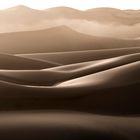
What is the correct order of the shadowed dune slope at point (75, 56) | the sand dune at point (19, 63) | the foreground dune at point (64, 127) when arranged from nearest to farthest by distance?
1. the foreground dune at point (64, 127)
2. the sand dune at point (19, 63)
3. the shadowed dune slope at point (75, 56)

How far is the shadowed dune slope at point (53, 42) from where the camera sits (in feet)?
9.94

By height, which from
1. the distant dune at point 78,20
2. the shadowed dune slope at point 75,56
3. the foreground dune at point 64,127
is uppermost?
the distant dune at point 78,20

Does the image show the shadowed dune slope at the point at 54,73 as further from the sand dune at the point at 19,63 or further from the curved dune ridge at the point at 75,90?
the sand dune at the point at 19,63

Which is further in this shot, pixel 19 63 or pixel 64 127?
pixel 19 63

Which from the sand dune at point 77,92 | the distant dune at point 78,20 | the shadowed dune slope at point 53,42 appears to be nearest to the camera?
the sand dune at point 77,92

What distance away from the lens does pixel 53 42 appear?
3.27m

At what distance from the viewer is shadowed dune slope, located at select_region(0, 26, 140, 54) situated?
3028mm

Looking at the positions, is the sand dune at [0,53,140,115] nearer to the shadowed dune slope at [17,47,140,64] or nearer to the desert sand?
the desert sand

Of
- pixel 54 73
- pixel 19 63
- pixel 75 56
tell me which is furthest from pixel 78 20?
pixel 54 73

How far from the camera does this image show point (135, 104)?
111cm

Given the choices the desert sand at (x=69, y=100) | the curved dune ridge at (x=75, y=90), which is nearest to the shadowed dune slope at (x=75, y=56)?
the desert sand at (x=69, y=100)

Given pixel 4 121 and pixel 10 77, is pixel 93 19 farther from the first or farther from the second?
pixel 4 121

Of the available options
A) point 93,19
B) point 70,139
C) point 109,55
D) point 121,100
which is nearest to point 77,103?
point 121,100

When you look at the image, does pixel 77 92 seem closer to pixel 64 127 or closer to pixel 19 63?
pixel 64 127
